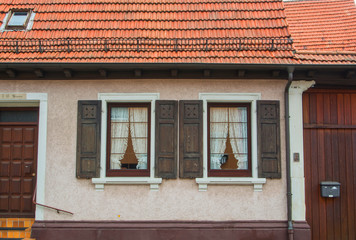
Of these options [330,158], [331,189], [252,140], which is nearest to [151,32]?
[252,140]

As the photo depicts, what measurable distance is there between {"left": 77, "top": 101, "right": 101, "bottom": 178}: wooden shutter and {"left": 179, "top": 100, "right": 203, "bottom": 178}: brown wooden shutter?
1.59 metres

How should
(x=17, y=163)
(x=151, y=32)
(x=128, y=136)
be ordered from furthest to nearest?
(x=151, y=32) < (x=17, y=163) < (x=128, y=136)

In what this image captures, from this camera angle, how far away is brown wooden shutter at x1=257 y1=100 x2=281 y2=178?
5.75 meters

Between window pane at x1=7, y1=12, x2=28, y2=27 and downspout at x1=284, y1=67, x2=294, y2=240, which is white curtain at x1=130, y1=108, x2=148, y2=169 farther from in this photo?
window pane at x1=7, y1=12, x2=28, y2=27

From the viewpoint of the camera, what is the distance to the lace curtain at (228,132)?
5992 millimetres

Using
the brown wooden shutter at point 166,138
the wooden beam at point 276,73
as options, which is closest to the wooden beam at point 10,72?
the brown wooden shutter at point 166,138

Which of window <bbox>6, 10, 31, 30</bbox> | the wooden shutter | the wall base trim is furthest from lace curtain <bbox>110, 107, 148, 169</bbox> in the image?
window <bbox>6, 10, 31, 30</bbox>

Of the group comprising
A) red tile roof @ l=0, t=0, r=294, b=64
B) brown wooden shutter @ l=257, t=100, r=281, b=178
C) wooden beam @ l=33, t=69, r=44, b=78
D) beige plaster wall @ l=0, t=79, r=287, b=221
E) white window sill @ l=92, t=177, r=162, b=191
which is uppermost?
red tile roof @ l=0, t=0, r=294, b=64

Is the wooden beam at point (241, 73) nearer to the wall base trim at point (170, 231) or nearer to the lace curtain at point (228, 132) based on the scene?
the lace curtain at point (228, 132)

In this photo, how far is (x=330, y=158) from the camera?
19.8ft

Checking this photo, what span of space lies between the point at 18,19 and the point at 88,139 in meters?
3.38

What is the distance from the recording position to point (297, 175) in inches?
228

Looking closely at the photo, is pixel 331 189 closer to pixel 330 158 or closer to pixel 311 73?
pixel 330 158

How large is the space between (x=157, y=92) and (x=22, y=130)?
2.90 meters
